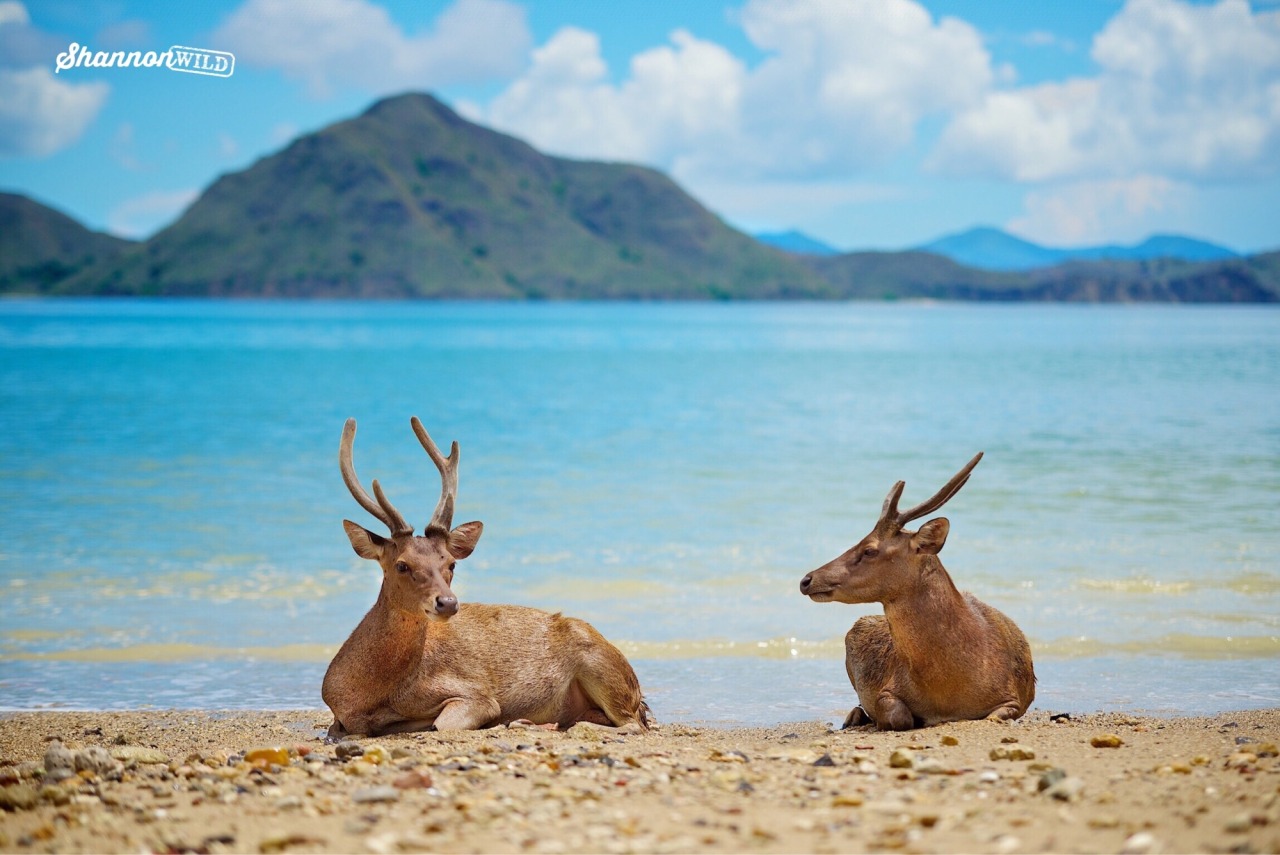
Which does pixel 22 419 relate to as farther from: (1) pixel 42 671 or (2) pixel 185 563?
(1) pixel 42 671

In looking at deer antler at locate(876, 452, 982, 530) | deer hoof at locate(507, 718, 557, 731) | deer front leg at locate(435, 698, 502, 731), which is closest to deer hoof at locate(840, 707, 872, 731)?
deer antler at locate(876, 452, 982, 530)

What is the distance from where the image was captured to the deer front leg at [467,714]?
8828mm

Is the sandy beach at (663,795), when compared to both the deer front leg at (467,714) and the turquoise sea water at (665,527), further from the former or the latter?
the turquoise sea water at (665,527)

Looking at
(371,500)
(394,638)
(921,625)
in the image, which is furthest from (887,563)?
(371,500)

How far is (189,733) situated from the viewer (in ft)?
30.6

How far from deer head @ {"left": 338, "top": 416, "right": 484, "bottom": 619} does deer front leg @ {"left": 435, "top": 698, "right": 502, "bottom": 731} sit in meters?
0.75

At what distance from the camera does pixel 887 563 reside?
29.9ft

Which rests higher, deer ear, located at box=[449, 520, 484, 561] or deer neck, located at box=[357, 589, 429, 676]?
deer ear, located at box=[449, 520, 484, 561]

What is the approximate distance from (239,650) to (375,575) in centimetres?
350

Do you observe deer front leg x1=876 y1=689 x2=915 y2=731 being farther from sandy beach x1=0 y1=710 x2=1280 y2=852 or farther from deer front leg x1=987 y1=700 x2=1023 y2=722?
deer front leg x1=987 y1=700 x2=1023 y2=722

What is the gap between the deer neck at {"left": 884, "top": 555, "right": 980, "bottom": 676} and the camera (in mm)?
9094

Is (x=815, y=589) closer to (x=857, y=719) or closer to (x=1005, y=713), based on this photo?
(x=857, y=719)

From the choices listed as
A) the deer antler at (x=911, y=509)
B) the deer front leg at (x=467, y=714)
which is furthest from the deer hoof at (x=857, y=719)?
the deer front leg at (x=467, y=714)

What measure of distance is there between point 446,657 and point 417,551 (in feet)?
3.10
